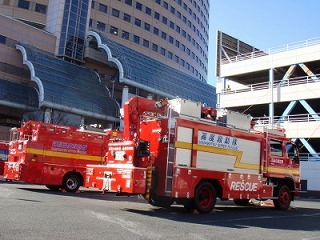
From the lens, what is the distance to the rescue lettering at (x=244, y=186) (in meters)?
13.4

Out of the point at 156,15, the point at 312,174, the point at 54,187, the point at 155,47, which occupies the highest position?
the point at 156,15

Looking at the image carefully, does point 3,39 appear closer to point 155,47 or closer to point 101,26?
point 101,26

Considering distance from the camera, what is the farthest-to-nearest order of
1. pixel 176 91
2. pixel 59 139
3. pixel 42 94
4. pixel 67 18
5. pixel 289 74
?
pixel 176 91 < pixel 67 18 < pixel 42 94 < pixel 289 74 < pixel 59 139

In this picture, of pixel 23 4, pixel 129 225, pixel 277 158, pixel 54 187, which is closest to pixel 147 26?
pixel 23 4

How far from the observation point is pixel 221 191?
43.0 feet

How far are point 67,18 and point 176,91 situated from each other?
19.2 meters

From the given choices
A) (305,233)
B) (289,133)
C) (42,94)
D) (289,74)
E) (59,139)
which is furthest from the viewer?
(42,94)

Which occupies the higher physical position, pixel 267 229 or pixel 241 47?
pixel 241 47

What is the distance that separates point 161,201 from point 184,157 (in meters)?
1.94

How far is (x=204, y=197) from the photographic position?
41.5ft

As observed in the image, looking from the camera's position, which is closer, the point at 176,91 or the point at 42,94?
the point at 42,94

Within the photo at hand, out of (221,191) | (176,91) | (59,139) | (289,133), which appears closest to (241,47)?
(176,91)

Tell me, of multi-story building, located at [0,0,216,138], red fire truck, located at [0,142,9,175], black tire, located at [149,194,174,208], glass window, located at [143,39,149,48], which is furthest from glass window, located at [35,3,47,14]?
black tire, located at [149,194,174,208]

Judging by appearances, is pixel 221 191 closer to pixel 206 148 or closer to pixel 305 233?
pixel 206 148
